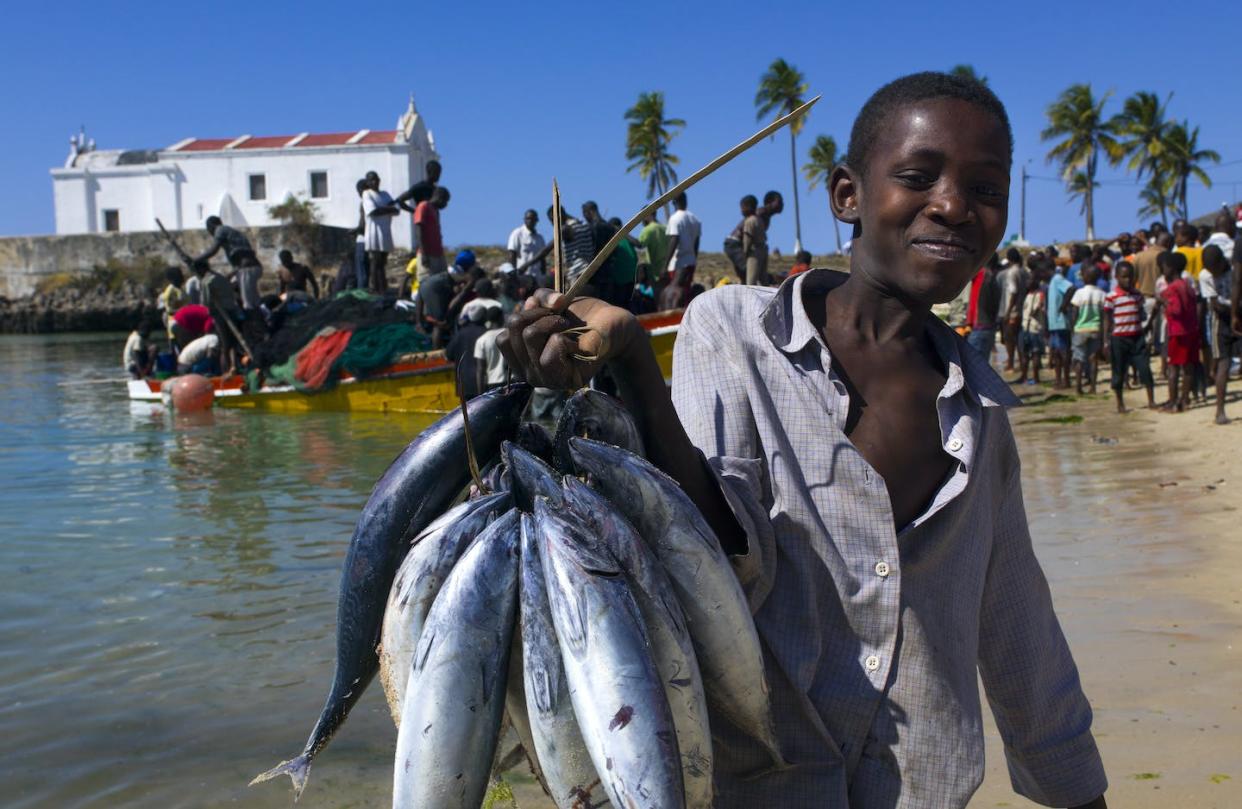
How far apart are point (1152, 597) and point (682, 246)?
9851 millimetres

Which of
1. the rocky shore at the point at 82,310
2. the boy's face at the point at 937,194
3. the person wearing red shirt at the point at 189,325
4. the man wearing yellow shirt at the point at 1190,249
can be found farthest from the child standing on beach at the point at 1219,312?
the rocky shore at the point at 82,310

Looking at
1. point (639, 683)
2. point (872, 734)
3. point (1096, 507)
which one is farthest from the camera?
point (1096, 507)

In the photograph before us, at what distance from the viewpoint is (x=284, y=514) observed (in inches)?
374

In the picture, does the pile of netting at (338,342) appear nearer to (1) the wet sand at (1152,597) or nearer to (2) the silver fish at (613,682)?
(1) the wet sand at (1152,597)

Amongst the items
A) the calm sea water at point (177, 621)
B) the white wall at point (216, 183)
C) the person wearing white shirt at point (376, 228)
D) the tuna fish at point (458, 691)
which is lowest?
the calm sea water at point (177, 621)

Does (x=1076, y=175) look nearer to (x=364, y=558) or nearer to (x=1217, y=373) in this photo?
(x=1217, y=373)

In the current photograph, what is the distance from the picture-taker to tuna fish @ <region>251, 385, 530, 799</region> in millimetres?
1614

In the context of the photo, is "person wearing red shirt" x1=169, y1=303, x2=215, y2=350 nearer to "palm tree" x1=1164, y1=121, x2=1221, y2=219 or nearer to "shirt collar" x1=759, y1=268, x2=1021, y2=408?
"shirt collar" x1=759, y1=268, x2=1021, y2=408

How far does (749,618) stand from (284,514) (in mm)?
8529

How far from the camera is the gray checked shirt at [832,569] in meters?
1.73

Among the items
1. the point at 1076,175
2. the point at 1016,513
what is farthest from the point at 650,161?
the point at 1016,513

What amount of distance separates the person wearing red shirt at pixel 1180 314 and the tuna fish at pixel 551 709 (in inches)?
449

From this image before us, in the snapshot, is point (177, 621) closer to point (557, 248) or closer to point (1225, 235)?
point (557, 248)

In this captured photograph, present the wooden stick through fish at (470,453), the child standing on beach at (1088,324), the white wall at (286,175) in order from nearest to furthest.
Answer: the wooden stick through fish at (470,453)
the child standing on beach at (1088,324)
the white wall at (286,175)
